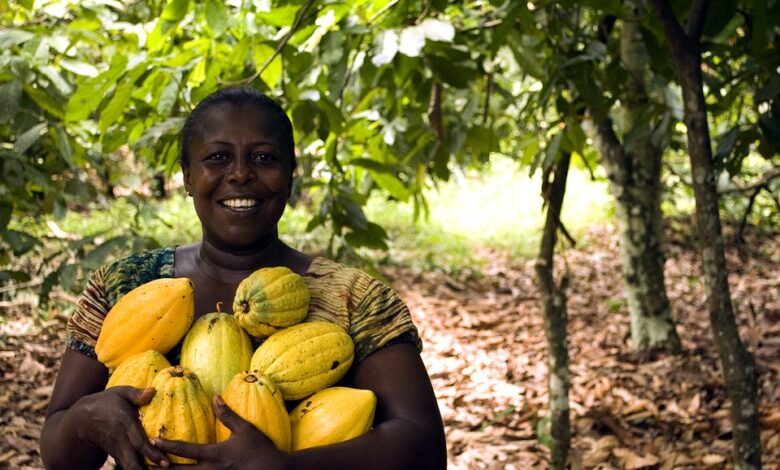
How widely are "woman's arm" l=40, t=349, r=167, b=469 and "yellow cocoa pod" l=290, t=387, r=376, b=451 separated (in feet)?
0.68

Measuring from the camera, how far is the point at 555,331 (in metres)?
2.67

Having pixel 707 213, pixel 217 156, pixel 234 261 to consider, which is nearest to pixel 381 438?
pixel 234 261

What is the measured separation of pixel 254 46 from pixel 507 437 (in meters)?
1.99

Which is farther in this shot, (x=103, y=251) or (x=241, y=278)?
(x=103, y=251)

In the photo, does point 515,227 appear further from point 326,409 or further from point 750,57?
point 326,409

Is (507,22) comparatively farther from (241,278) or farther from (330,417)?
(330,417)

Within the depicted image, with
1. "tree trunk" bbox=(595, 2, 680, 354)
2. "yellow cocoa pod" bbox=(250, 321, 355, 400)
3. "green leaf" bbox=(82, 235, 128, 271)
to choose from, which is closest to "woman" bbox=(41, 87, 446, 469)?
"yellow cocoa pod" bbox=(250, 321, 355, 400)

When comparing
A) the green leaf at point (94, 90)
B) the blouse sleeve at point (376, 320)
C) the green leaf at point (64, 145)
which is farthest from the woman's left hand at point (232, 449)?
the green leaf at point (64, 145)

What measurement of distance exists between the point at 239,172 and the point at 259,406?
47 cm

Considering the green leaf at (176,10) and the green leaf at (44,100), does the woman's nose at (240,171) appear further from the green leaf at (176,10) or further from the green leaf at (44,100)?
the green leaf at (44,100)

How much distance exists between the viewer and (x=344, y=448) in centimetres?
125

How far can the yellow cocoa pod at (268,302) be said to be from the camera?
1.32 metres

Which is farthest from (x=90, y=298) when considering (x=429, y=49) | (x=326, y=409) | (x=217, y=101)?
(x=429, y=49)

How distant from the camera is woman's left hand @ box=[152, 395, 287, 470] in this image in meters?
1.15
